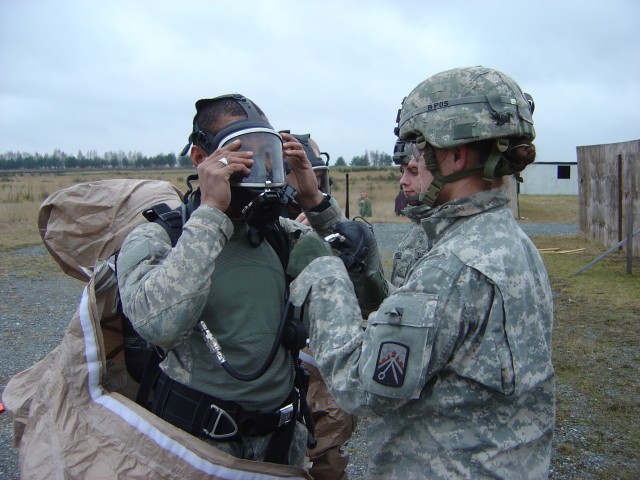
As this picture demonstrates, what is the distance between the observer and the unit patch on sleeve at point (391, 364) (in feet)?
5.27

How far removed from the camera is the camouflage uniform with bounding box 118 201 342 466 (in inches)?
75.0

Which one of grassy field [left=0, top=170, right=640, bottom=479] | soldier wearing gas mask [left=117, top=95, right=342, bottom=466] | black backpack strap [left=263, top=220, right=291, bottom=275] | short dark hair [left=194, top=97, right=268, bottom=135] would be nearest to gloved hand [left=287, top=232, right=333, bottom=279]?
soldier wearing gas mask [left=117, top=95, right=342, bottom=466]

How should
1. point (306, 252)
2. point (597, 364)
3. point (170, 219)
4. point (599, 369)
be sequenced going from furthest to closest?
point (597, 364) → point (599, 369) → point (170, 219) → point (306, 252)

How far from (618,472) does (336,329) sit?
138 inches

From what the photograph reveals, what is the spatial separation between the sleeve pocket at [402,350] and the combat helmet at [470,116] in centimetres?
41

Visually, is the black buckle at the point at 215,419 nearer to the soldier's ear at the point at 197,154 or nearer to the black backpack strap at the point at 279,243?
the black backpack strap at the point at 279,243

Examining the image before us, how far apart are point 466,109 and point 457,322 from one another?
0.65m

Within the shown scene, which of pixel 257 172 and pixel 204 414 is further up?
pixel 257 172

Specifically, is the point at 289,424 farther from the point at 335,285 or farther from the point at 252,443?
the point at 335,285

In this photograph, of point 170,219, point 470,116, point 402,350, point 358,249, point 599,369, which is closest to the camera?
point 402,350

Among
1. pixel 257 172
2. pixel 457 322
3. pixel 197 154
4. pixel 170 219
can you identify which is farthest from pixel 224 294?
pixel 457 322

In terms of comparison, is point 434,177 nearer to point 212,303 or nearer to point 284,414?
point 212,303

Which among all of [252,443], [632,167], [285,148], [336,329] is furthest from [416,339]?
[632,167]

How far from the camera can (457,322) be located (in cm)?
164
